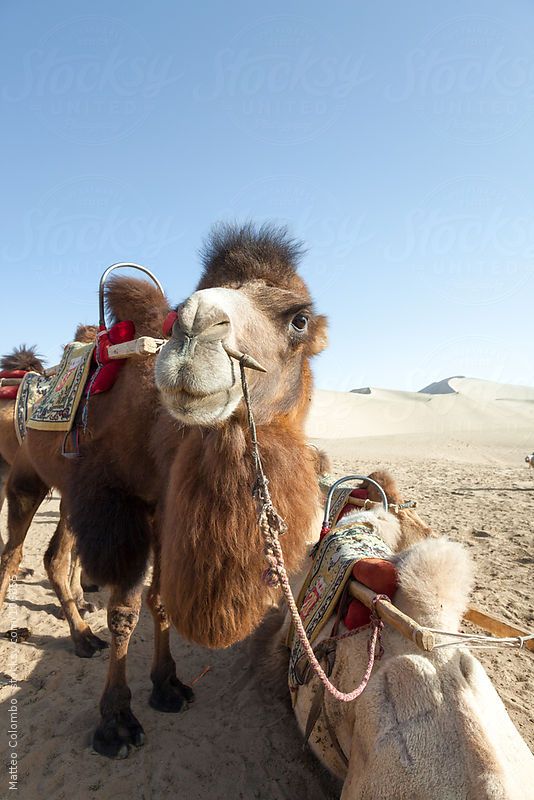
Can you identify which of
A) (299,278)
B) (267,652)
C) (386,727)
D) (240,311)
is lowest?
(267,652)

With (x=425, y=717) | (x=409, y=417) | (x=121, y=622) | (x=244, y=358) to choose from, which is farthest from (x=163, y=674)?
(x=409, y=417)

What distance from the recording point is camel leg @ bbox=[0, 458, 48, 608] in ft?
13.8

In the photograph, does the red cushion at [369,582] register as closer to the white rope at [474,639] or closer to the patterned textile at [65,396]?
the white rope at [474,639]

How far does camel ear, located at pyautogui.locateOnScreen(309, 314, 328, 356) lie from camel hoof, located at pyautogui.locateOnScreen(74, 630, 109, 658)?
311cm

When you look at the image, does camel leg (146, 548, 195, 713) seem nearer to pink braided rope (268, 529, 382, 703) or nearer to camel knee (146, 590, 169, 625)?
camel knee (146, 590, 169, 625)

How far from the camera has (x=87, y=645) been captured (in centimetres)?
385

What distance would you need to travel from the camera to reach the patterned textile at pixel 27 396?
4477mm

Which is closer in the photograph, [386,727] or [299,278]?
[386,727]

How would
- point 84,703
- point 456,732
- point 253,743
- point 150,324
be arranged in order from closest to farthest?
point 456,732, point 253,743, point 150,324, point 84,703

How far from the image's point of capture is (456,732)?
142 centimetres

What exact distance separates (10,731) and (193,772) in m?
1.22

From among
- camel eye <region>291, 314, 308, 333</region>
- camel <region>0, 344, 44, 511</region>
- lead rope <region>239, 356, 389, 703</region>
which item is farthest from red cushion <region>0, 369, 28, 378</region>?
lead rope <region>239, 356, 389, 703</region>

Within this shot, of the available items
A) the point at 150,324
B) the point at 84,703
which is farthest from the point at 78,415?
the point at 84,703

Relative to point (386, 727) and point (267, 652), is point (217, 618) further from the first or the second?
point (267, 652)
